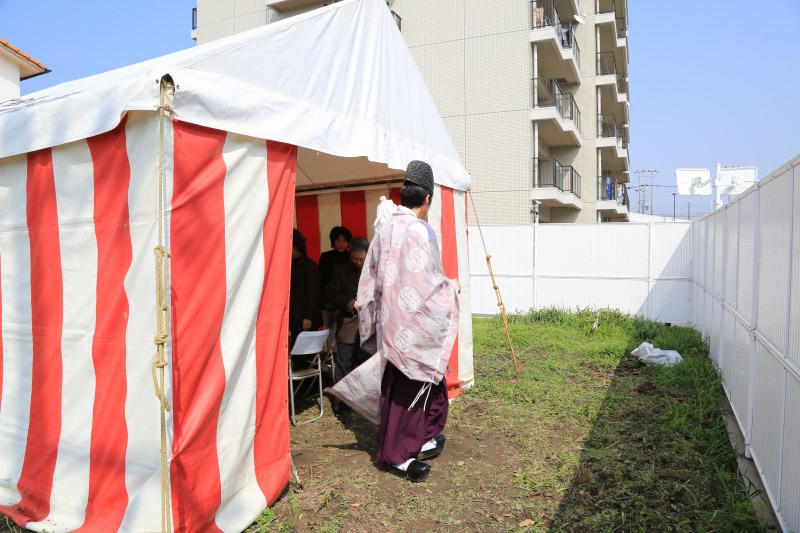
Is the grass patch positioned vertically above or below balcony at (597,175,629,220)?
→ below

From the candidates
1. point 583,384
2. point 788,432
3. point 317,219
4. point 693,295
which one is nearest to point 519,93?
point 693,295

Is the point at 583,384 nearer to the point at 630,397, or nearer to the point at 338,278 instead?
the point at 630,397

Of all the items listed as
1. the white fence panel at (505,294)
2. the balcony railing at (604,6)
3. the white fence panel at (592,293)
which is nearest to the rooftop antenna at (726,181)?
the white fence panel at (592,293)

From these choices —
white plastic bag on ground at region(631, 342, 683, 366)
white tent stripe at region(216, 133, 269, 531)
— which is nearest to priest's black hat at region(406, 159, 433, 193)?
white tent stripe at region(216, 133, 269, 531)

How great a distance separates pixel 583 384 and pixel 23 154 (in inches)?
198

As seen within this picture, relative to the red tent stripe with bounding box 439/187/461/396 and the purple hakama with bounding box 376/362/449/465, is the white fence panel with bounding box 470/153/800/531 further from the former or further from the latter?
the red tent stripe with bounding box 439/187/461/396

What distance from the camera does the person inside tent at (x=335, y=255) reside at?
5375 mm

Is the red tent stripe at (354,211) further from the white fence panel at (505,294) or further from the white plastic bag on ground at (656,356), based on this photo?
the white fence panel at (505,294)

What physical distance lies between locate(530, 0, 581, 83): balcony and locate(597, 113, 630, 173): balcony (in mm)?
3415

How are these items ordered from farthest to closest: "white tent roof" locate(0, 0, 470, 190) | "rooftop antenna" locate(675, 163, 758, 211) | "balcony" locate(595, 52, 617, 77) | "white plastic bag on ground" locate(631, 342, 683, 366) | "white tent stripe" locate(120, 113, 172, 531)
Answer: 1. "balcony" locate(595, 52, 617, 77)
2. "rooftop antenna" locate(675, 163, 758, 211)
3. "white plastic bag on ground" locate(631, 342, 683, 366)
4. "white tent roof" locate(0, 0, 470, 190)
5. "white tent stripe" locate(120, 113, 172, 531)

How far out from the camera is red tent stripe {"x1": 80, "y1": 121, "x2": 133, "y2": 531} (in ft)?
8.46

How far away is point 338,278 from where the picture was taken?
4.90m

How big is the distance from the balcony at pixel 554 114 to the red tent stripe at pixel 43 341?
14.0 metres

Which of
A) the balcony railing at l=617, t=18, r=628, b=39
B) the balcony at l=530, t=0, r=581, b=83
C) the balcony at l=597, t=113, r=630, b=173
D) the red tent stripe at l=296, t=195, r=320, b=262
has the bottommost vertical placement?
the red tent stripe at l=296, t=195, r=320, b=262
